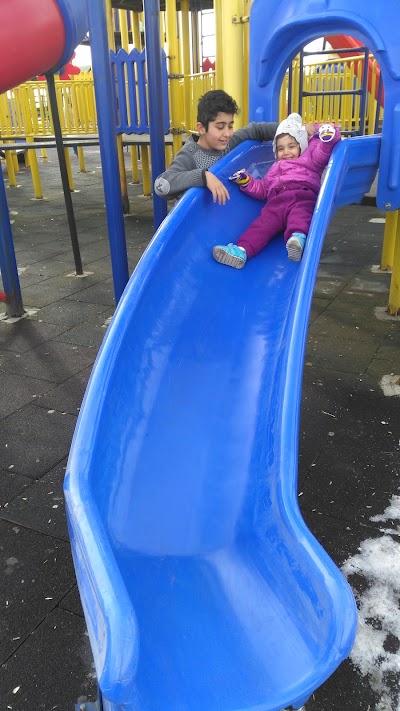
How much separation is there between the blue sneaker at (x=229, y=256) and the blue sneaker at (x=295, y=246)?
243 mm

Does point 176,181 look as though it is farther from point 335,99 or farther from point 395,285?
point 335,99

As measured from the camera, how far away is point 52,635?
5.46 feet

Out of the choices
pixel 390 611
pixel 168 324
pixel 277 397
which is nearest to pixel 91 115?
pixel 168 324

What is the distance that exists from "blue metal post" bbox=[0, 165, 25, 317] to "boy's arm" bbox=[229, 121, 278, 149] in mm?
1638

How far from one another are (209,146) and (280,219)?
70 centimetres

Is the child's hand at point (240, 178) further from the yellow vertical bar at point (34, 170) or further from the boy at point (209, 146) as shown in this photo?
the yellow vertical bar at point (34, 170)

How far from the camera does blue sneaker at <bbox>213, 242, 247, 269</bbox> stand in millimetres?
2836

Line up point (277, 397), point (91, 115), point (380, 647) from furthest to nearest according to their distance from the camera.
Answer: point (91, 115)
point (277, 397)
point (380, 647)

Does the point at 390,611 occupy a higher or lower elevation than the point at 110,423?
lower

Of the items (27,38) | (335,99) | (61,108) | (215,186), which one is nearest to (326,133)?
(215,186)

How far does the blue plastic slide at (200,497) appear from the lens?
3.93 feet

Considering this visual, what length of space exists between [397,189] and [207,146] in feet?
3.86

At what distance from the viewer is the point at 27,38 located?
3.50 metres

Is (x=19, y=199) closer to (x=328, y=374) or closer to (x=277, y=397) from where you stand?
(x=328, y=374)
